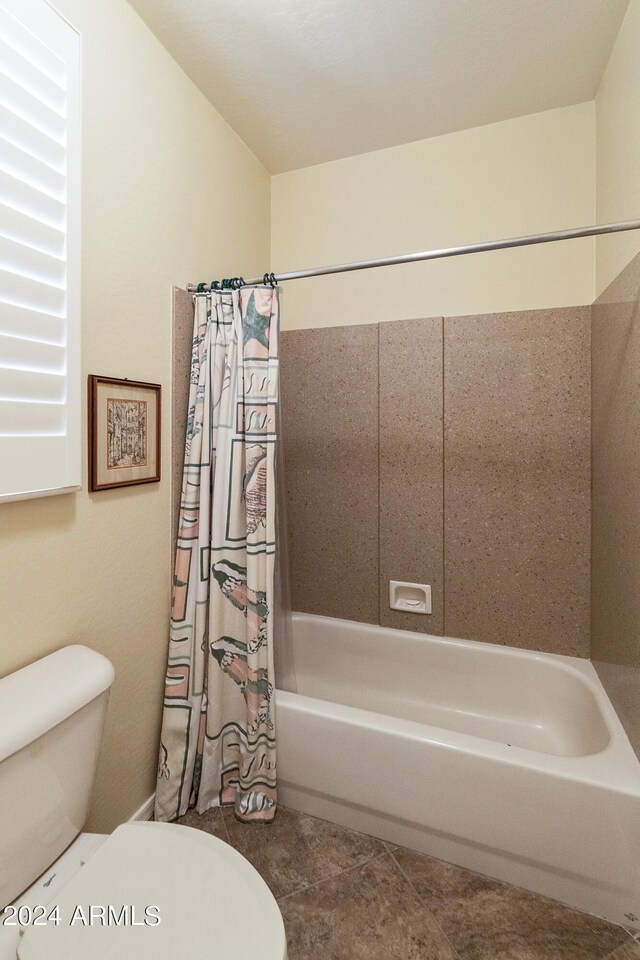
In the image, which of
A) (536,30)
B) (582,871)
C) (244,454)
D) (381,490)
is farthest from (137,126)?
(582,871)

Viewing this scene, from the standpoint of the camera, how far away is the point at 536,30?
5.03 feet

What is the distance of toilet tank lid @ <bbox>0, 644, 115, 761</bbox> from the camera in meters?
0.94

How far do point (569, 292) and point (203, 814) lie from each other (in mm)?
2442

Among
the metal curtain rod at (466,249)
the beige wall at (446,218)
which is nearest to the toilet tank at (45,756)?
the metal curtain rod at (466,249)

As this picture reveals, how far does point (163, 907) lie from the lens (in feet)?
2.95

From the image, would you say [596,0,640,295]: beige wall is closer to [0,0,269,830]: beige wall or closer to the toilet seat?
[0,0,269,830]: beige wall

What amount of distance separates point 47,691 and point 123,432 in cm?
74

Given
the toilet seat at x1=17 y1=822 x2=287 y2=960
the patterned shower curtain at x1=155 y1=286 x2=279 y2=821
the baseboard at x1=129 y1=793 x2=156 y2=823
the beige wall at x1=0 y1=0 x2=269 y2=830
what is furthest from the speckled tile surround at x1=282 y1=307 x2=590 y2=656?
the toilet seat at x1=17 y1=822 x2=287 y2=960

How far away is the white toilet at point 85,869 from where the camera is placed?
843 millimetres

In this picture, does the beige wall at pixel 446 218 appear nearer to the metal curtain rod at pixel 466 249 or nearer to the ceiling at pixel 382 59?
the ceiling at pixel 382 59

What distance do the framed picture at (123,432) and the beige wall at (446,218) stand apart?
1.12 metres

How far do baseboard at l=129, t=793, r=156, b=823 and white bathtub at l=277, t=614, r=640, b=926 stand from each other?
1.49ft

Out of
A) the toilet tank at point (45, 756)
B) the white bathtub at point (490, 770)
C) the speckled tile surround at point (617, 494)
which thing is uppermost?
the speckled tile surround at point (617, 494)

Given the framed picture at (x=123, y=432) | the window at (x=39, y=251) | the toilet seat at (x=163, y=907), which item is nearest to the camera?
the toilet seat at (x=163, y=907)
